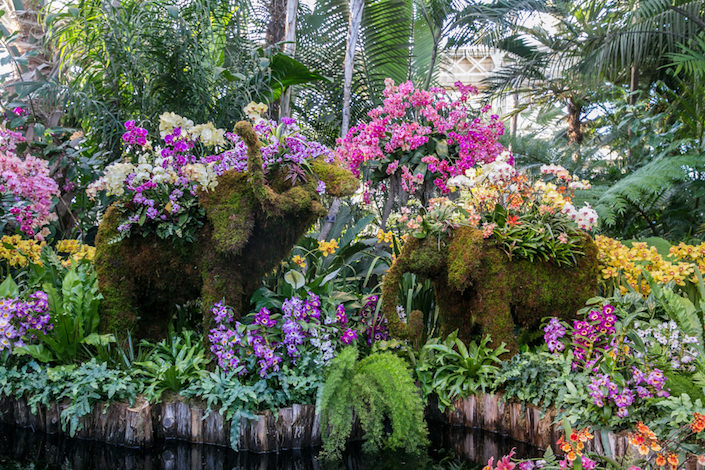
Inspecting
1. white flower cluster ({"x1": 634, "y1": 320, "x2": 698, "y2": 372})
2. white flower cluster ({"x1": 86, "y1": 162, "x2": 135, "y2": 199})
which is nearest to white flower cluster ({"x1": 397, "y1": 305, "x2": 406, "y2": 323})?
white flower cluster ({"x1": 634, "y1": 320, "x2": 698, "y2": 372})

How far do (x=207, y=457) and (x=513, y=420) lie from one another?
1.68 metres

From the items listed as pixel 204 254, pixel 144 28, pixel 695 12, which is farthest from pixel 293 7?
pixel 695 12

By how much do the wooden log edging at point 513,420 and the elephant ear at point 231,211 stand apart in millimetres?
1598

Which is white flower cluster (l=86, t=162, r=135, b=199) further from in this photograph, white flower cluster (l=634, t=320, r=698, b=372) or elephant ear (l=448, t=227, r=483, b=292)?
white flower cluster (l=634, t=320, r=698, b=372)

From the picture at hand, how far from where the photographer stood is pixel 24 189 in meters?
3.90

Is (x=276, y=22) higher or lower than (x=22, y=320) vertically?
higher

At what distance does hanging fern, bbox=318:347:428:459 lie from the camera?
9.11ft

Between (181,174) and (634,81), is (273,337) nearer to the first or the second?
(181,174)

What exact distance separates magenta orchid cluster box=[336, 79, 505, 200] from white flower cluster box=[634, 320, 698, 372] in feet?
5.72

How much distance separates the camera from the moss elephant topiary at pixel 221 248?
2879 millimetres

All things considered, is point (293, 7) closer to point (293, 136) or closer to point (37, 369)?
point (293, 136)

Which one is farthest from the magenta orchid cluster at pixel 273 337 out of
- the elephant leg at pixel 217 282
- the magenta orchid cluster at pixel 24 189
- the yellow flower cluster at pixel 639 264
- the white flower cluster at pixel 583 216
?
the magenta orchid cluster at pixel 24 189

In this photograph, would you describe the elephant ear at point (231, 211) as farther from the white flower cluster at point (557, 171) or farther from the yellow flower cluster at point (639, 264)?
the yellow flower cluster at point (639, 264)

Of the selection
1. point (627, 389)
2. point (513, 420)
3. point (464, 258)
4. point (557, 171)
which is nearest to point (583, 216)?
point (557, 171)
